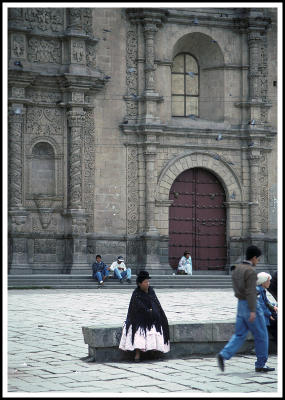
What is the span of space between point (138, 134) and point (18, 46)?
4786 millimetres

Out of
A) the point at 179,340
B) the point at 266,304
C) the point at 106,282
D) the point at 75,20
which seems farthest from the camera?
the point at 75,20

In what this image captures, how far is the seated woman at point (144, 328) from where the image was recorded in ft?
33.2

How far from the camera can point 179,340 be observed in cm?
1056

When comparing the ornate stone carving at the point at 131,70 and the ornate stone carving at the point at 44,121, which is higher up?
the ornate stone carving at the point at 131,70

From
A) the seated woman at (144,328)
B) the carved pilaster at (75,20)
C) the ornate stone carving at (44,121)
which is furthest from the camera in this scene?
the ornate stone carving at (44,121)

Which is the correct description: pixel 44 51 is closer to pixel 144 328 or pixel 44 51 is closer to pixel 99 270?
pixel 99 270

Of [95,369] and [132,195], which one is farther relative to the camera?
[132,195]

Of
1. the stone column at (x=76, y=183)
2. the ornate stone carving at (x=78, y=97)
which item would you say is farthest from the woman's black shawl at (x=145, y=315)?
the ornate stone carving at (x=78, y=97)

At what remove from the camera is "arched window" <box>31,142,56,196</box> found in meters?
26.1

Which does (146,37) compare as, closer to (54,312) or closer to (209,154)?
(209,154)

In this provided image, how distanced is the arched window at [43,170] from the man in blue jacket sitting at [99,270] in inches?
131

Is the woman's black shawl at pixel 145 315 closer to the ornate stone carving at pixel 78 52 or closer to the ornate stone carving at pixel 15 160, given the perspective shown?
the ornate stone carving at pixel 15 160

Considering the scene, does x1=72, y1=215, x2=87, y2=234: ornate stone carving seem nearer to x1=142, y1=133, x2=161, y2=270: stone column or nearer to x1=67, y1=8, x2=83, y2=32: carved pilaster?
x1=142, y1=133, x2=161, y2=270: stone column

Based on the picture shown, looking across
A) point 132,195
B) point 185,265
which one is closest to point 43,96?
point 132,195
